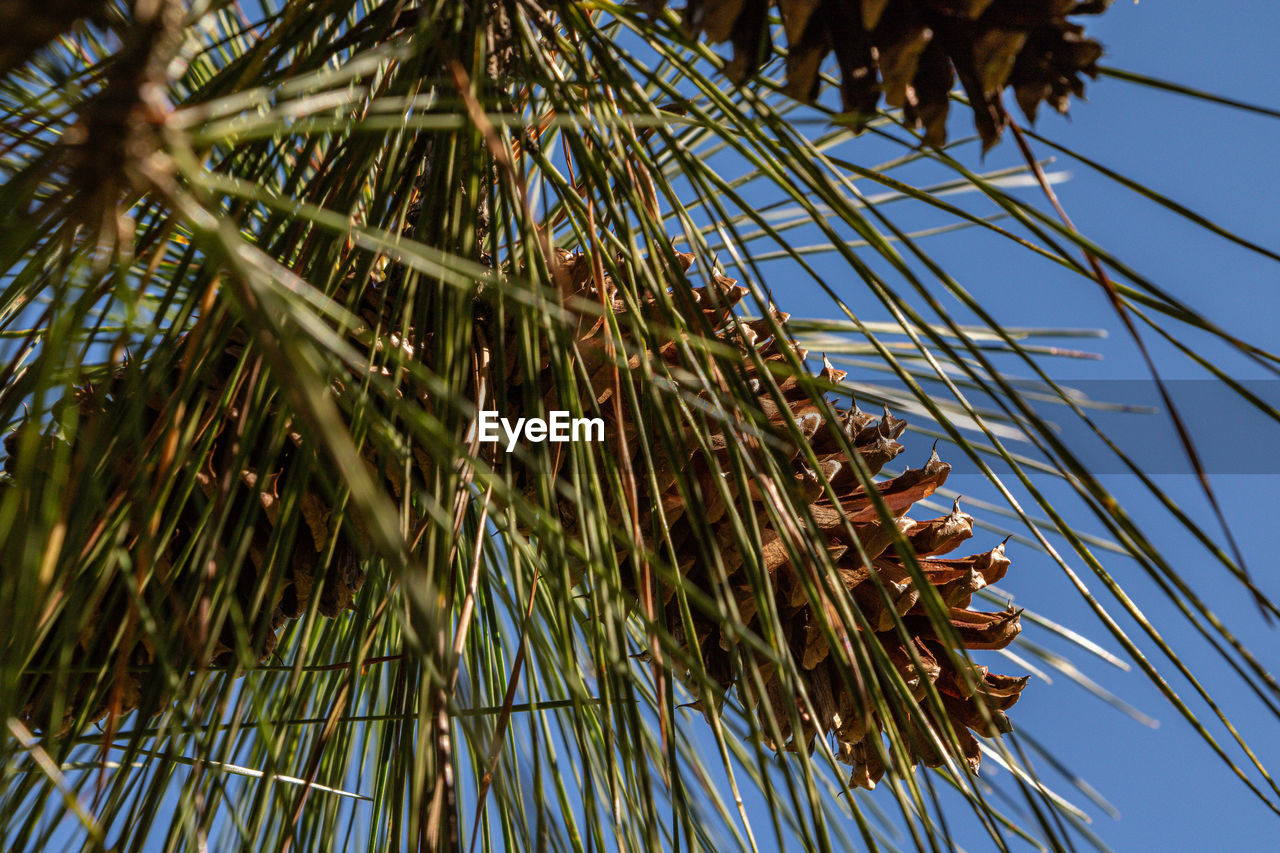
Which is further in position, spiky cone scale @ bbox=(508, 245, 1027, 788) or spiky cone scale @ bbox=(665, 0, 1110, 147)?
spiky cone scale @ bbox=(508, 245, 1027, 788)

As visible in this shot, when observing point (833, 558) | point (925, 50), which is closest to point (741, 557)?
point (833, 558)

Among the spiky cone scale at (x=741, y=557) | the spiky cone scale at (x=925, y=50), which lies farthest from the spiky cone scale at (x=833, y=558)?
the spiky cone scale at (x=925, y=50)

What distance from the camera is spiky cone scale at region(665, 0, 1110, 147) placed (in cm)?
31

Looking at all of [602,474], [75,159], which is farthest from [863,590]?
[75,159]

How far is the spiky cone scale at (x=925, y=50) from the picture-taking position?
31 cm

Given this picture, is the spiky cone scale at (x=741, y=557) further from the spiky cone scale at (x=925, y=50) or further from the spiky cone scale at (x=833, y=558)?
the spiky cone scale at (x=925, y=50)

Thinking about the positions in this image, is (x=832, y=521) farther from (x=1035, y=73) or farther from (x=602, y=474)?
(x=1035, y=73)

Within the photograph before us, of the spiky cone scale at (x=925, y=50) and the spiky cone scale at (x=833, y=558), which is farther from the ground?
the spiky cone scale at (x=925, y=50)

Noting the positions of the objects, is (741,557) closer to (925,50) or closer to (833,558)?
(833,558)

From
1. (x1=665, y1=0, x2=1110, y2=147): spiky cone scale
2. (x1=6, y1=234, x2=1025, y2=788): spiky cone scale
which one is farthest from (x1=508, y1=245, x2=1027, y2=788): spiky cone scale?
(x1=665, y1=0, x2=1110, y2=147): spiky cone scale

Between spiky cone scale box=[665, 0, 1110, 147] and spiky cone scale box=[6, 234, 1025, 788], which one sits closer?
spiky cone scale box=[665, 0, 1110, 147]

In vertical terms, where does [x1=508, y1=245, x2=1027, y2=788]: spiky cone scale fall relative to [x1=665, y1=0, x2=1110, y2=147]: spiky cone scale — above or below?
below

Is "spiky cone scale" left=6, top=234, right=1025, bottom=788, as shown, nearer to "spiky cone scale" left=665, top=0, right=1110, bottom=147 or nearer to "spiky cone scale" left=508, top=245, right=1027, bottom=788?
"spiky cone scale" left=508, top=245, right=1027, bottom=788

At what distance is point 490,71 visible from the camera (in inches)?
16.6
